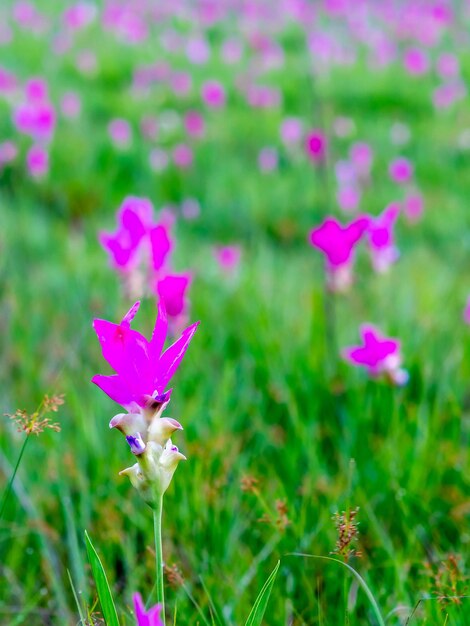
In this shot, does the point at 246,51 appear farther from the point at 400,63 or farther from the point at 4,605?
the point at 4,605

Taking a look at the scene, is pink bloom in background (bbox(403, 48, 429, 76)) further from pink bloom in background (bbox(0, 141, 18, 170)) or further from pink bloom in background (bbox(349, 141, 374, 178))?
pink bloom in background (bbox(0, 141, 18, 170))

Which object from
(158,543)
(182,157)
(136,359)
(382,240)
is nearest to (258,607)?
(158,543)

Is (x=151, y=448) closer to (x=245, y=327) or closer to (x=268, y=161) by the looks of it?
(x=245, y=327)

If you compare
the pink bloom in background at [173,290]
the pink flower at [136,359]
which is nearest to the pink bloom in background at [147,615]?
the pink flower at [136,359]

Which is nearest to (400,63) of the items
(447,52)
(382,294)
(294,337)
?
(447,52)

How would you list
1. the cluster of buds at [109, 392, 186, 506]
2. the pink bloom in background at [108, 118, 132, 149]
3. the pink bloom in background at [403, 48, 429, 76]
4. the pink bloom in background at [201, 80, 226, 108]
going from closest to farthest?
the cluster of buds at [109, 392, 186, 506] < the pink bloom in background at [108, 118, 132, 149] < the pink bloom in background at [201, 80, 226, 108] < the pink bloom in background at [403, 48, 429, 76]

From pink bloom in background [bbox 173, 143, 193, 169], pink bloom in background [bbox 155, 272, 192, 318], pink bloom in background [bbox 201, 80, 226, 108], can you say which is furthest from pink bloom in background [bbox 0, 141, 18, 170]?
pink bloom in background [bbox 201, 80, 226, 108]
